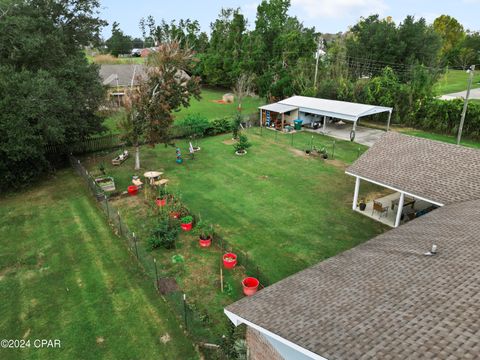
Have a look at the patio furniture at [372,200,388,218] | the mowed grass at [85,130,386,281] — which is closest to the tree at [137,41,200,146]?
the mowed grass at [85,130,386,281]

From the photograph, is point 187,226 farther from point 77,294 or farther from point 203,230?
point 77,294

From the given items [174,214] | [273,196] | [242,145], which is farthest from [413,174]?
[242,145]

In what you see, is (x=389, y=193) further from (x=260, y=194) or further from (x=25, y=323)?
(x=25, y=323)

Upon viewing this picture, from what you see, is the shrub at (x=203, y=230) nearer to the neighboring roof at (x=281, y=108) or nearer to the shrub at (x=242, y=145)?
the shrub at (x=242, y=145)

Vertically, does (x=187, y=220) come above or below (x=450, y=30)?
below

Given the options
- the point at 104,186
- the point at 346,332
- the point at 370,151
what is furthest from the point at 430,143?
the point at 104,186

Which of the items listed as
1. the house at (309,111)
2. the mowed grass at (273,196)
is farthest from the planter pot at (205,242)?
the house at (309,111)
